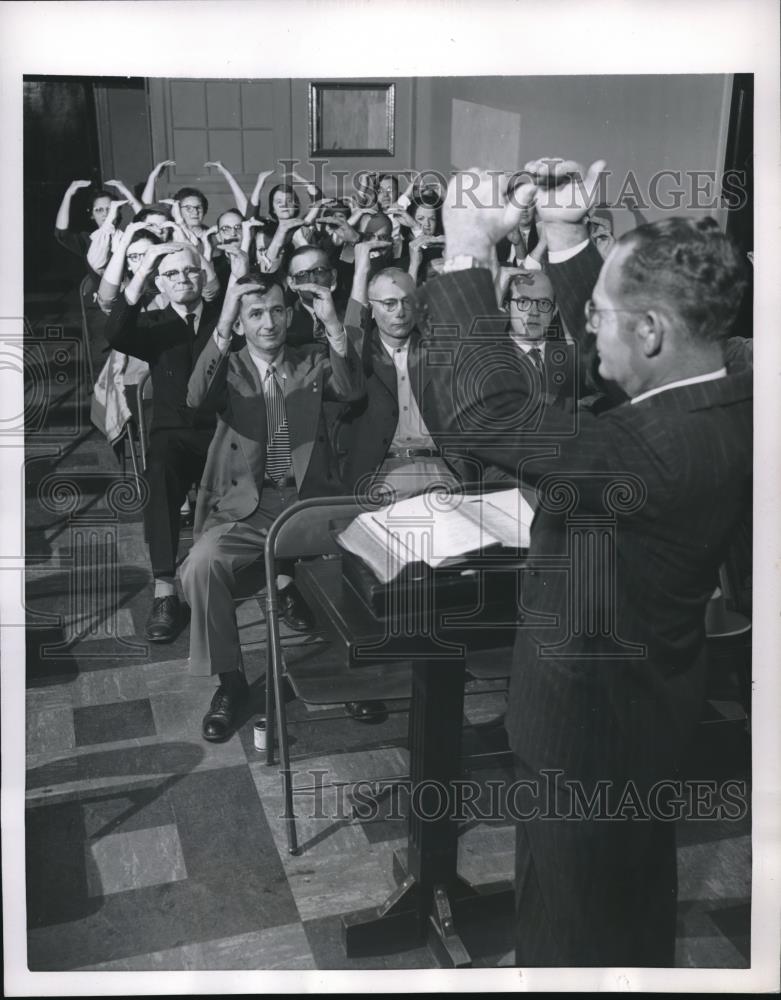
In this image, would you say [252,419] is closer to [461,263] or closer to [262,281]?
[262,281]

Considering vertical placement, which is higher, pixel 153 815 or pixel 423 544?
pixel 423 544

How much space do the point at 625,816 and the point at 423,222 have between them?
1500 millimetres

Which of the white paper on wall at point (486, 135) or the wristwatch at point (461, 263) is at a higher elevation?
the white paper on wall at point (486, 135)

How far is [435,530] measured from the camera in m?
2.32

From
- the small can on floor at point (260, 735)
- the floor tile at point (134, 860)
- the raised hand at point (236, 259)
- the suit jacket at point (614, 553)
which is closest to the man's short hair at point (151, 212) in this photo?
the raised hand at point (236, 259)

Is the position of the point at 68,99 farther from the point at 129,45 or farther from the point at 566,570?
the point at 566,570

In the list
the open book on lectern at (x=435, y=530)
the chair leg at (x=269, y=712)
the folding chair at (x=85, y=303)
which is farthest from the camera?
the chair leg at (x=269, y=712)

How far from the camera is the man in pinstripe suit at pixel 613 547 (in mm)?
2133

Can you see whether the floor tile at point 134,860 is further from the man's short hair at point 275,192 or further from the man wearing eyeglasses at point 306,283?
the man's short hair at point 275,192

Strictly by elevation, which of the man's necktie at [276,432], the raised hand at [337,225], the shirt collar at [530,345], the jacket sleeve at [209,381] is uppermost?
the raised hand at [337,225]

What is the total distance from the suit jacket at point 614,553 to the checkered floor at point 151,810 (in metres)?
0.28

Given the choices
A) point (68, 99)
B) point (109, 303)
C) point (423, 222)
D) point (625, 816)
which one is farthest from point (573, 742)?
point (68, 99)

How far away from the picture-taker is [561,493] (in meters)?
2.29

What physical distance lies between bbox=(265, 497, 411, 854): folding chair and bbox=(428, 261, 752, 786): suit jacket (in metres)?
0.35
